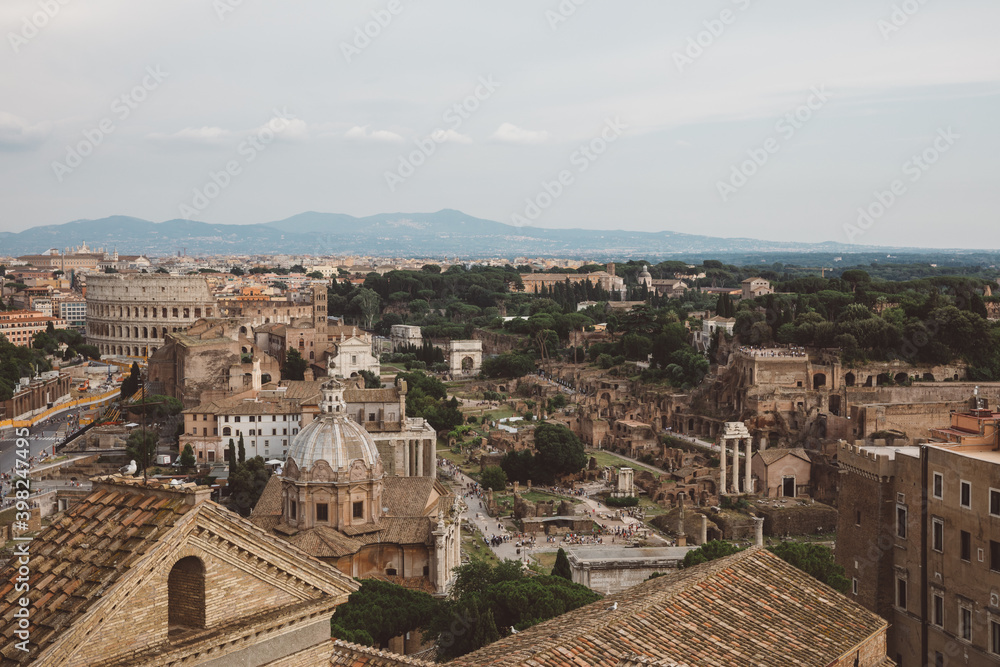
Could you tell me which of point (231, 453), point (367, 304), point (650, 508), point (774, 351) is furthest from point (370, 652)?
point (367, 304)

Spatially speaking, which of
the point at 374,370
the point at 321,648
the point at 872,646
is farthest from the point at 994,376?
the point at 321,648

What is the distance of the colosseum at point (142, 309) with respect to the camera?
219ft

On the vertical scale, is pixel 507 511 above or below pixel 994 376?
below

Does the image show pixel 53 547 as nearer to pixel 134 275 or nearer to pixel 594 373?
pixel 594 373

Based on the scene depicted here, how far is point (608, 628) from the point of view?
31.4 ft

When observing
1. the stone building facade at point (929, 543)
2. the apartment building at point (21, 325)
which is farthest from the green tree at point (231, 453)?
the apartment building at point (21, 325)

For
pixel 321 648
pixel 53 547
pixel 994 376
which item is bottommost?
pixel 994 376

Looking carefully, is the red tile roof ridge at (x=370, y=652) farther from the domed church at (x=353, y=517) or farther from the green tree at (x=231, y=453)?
the green tree at (x=231, y=453)

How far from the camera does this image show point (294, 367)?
51062mm

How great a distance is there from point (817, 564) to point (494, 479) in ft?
64.9

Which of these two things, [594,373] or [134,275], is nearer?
[594,373]

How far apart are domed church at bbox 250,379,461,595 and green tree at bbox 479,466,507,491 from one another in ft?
44.1

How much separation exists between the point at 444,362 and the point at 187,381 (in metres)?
29.0

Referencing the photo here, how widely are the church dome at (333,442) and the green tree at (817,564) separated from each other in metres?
9.81
